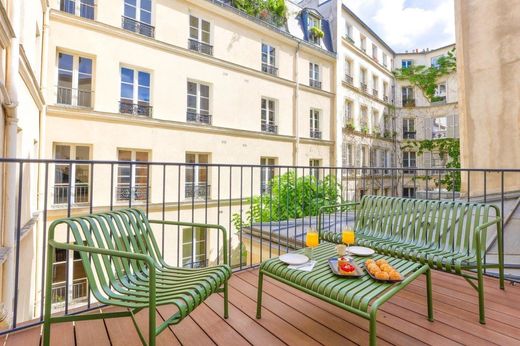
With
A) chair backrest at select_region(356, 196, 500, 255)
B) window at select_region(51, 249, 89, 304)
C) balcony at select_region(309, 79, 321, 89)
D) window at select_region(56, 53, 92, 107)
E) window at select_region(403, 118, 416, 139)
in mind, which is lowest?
window at select_region(51, 249, 89, 304)

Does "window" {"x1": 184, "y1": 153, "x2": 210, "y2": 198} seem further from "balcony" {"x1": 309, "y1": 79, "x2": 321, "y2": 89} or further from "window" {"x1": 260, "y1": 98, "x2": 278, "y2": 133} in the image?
"balcony" {"x1": 309, "y1": 79, "x2": 321, "y2": 89}

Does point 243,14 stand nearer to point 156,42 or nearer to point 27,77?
point 156,42

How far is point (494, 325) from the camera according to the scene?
2027 mm

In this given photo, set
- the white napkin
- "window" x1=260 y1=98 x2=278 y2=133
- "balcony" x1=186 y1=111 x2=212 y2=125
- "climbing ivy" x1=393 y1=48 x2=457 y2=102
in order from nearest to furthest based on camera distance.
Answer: the white napkin < "balcony" x1=186 y1=111 x2=212 y2=125 < "window" x1=260 y1=98 x2=278 y2=133 < "climbing ivy" x1=393 y1=48 x2=457 y2=102

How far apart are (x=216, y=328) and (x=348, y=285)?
3.22 ft

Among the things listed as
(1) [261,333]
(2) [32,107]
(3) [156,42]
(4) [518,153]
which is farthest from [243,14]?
(1) [261,333]

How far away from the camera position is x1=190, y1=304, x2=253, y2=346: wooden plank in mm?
1863

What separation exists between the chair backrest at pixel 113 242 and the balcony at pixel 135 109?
782 cm

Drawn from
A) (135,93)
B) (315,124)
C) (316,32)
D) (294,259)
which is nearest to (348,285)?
(294,259)

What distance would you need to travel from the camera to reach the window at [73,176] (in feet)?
26.3

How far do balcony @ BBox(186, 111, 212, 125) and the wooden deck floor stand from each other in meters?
8.80

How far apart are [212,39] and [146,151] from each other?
506 centimetres

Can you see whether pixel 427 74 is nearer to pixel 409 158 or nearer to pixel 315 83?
pixel 409 158

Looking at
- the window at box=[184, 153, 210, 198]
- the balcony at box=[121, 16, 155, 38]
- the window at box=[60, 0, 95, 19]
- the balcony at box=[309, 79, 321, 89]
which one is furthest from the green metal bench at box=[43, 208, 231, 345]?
the balcony at box=[309, 79, 321, 89]
